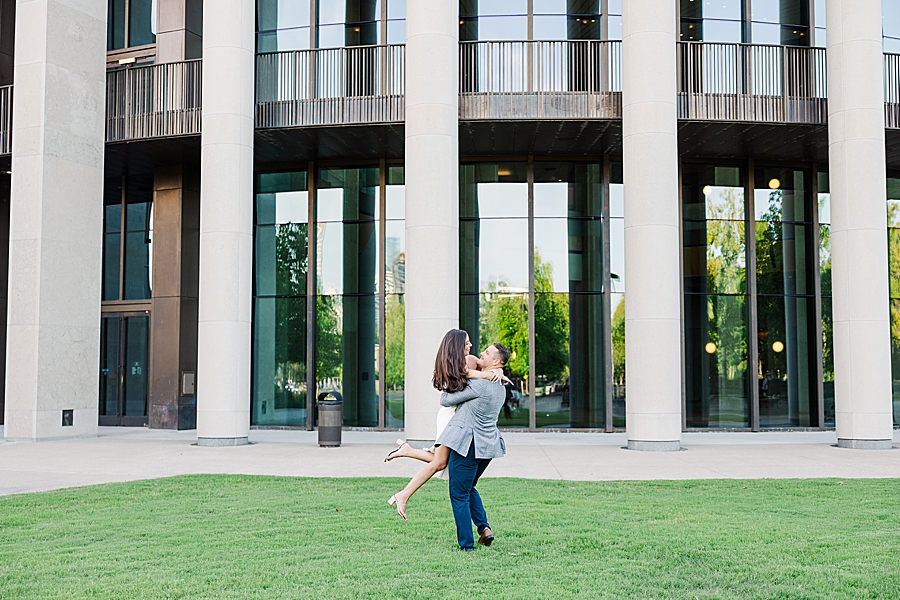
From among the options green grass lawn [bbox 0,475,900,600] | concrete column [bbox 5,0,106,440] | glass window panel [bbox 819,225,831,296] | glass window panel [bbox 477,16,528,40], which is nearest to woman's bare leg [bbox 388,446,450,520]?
green grass lawn [bbox 0,475,900,600]

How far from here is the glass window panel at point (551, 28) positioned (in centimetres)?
2077

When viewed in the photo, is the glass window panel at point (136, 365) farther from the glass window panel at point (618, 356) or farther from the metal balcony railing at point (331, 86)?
the glass window panel at point (618, 356)

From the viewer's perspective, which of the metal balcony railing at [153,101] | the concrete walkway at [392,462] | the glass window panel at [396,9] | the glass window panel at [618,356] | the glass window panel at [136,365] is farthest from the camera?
the glass window panel at [136,365]

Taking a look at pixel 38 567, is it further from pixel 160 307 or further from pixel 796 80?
pixel 796 80

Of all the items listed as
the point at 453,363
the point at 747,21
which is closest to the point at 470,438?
the point at 453,363

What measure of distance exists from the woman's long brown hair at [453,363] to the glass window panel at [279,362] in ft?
49.5

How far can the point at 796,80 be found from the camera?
19.4 meters

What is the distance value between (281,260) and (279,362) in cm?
256

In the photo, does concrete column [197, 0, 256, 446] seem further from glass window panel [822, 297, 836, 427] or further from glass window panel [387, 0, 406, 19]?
glass window panel [822, 297, 836, 427]

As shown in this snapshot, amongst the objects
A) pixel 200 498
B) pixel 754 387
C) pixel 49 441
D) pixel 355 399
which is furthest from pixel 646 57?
pixel 49 441

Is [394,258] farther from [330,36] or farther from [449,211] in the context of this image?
[330,36]

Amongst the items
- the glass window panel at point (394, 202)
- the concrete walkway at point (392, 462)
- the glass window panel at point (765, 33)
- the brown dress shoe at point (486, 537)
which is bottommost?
the concrete walkway at point (392, 462)

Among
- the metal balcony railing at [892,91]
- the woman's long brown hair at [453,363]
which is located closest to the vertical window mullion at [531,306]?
the metal balcony railing at [892,91]

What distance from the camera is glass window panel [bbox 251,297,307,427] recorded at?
71.9 ft
